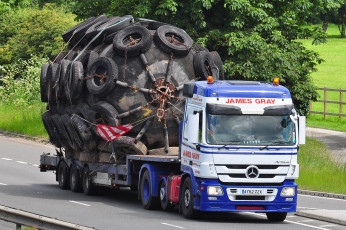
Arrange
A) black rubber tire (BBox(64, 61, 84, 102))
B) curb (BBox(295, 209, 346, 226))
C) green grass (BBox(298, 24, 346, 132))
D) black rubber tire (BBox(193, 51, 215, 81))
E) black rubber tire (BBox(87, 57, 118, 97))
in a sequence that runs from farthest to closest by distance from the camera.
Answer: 1. green grass (BBox(298, 24, 346, 132))
2. black rubber tire (BBox(64, 61, 84, 102))
3. black rubber tire (BBox(193, 51, 215, 81))
4. black rubber tire (BBox(87, 57, 118, 97))
5. curb (BBox(295, 209, 346, 226))

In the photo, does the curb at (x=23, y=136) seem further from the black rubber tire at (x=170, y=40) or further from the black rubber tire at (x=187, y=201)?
the black rubber tire at (x=187, y=201)

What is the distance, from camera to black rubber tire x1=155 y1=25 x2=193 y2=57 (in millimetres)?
22531

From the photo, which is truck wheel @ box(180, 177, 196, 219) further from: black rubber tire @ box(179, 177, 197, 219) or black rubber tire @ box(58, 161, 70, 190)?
black rubber tire @ box(58, 161, 70, 190)

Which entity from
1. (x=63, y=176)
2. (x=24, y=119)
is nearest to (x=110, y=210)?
(x=63, y=176)

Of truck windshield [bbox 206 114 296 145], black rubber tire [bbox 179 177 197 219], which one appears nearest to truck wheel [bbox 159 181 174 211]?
black rubber tire [bbox 179 177 197 219]

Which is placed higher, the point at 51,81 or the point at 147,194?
the point at 51,81

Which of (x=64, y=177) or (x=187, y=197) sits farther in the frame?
(x=64, y=177)

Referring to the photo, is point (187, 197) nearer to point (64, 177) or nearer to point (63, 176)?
point (64, 177)

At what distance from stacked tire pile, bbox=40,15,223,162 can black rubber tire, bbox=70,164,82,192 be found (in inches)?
61.3

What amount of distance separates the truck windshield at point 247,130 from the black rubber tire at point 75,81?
574 centimetres

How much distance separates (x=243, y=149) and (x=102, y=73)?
589 centimetres

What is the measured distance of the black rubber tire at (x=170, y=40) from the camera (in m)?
22.5

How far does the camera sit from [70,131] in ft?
77.8

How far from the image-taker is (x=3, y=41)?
68438 millimetres
